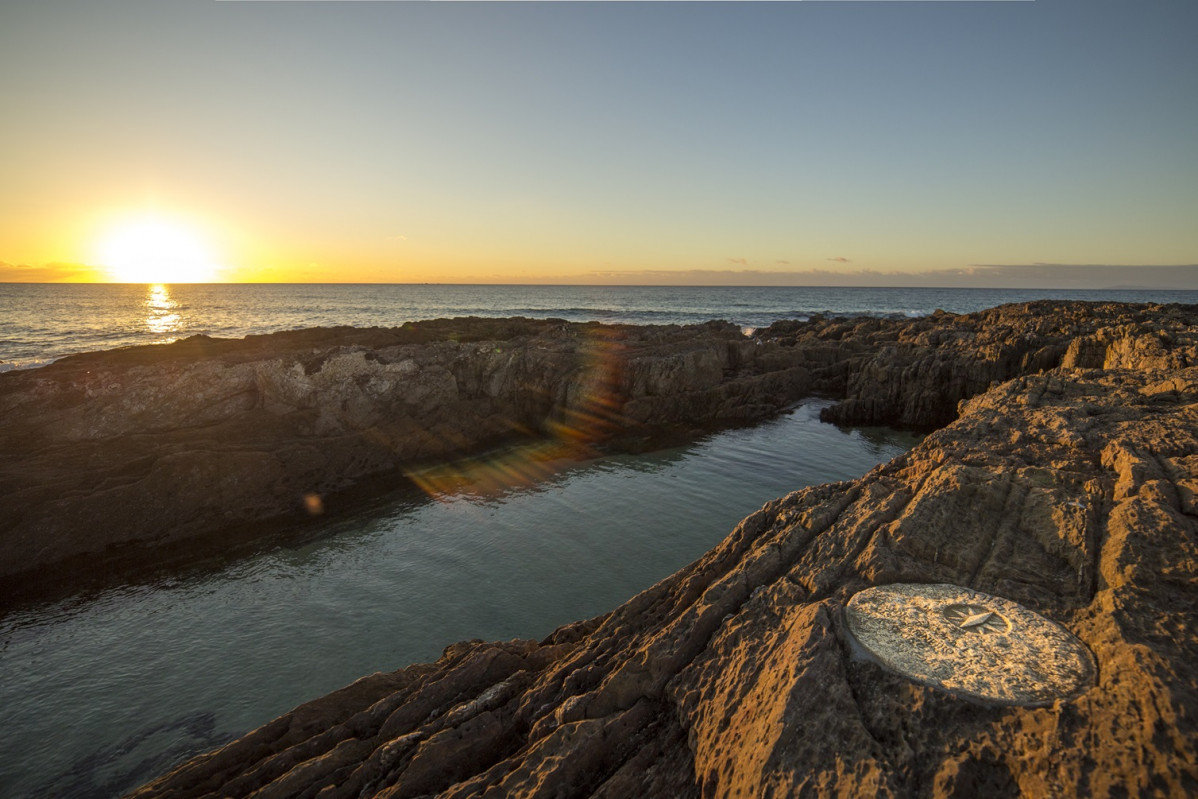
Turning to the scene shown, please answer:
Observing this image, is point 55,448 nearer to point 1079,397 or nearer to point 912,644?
point 912,644

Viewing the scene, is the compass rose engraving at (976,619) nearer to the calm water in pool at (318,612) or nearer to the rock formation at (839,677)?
the rock formation at (839,677)

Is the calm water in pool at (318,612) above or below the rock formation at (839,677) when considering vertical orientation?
below

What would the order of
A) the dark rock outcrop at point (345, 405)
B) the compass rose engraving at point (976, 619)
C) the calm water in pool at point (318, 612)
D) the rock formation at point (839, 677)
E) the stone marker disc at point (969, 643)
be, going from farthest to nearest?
the dark rock outcrop at point (345, 405), the calm water in pool at point (318, 612), the compass rose engraving at point (976, 619), the stone marker disc at point (969, 643), the rock formation at point (839, 677)

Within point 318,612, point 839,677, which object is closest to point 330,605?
point 318,612

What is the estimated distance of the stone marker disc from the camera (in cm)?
499

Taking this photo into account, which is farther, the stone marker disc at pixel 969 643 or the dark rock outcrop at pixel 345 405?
the dark rock outcrop at pixel 345 405

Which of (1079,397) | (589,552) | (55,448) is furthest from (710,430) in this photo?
(55,448)

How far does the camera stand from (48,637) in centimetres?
1170

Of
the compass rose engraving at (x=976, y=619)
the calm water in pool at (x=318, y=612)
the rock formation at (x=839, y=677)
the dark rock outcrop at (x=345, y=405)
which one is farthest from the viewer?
the dark rock outcrop at (x=345, y=405)

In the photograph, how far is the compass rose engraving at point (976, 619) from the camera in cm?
577

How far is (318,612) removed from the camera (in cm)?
1255

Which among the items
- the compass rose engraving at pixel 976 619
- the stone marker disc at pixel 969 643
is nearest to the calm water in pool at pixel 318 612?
the stone marker disc at pixel 969 643

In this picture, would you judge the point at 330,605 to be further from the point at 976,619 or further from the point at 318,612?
the point at 976,619

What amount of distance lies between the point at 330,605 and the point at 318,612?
30cm
